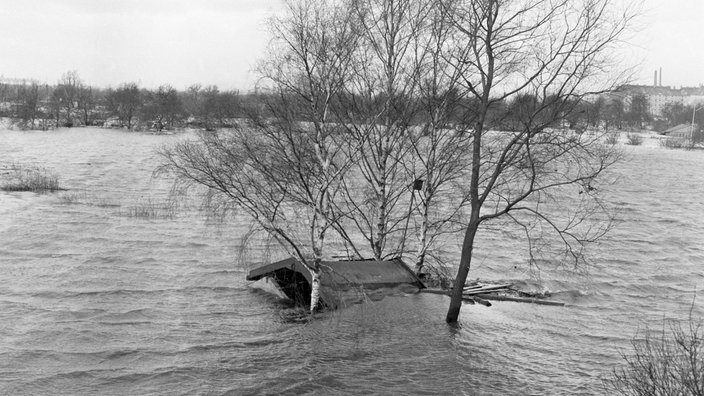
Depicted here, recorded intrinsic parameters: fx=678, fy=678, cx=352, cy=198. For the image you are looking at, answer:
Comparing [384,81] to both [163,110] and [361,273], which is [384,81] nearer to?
[361,273]

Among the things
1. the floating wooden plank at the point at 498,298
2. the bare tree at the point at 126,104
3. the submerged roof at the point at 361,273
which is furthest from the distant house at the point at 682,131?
the submerged roof at the point at 361,273

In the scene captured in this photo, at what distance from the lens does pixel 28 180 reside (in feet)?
164

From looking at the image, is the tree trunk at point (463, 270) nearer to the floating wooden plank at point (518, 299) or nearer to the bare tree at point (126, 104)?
the floating wooden plank at point (518, 299)

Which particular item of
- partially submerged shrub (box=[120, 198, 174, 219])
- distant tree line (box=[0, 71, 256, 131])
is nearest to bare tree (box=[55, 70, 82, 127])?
distant tree line (box=[0, 71, 256, 131])

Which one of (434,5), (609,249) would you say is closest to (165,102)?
(609,249)

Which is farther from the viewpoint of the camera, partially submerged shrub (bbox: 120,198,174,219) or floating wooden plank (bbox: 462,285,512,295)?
partially submerged shrub (bbox: 120,198,174,219)

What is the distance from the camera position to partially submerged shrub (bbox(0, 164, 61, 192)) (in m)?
48.7

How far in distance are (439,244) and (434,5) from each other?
631 inches

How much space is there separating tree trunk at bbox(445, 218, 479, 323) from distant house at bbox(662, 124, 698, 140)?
14558cm

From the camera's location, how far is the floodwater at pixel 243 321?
1858cm

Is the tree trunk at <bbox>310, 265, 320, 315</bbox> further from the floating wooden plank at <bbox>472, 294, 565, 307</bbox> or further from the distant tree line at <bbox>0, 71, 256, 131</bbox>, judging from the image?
the distant tree line at <bbox>0, 71, 256, 131</bbox>

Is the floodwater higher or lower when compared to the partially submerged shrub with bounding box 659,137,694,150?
lower

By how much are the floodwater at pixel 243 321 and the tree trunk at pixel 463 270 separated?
1.54 ft

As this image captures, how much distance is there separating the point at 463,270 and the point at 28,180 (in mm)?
40622
